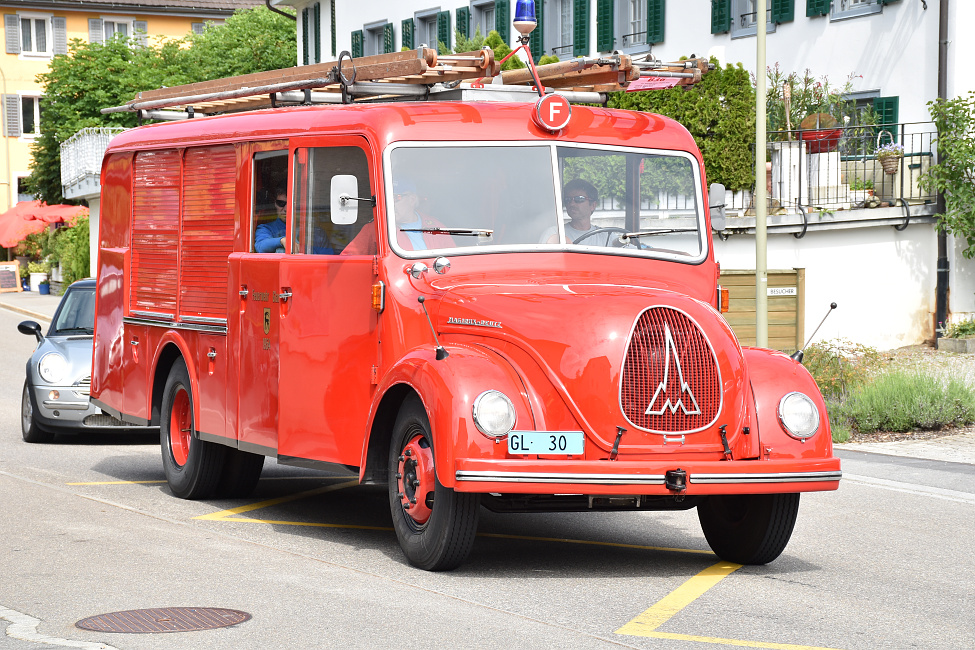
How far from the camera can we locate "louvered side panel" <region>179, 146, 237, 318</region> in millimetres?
10328

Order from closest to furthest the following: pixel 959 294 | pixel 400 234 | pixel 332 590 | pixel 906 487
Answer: pixel 332 590 → pixel 400 234 → pixel 906 487 → pixel 959 294

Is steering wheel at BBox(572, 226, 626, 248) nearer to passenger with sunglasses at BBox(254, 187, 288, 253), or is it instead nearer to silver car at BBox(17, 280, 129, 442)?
passenger with sunglasses at BBox(254, 187, 288, 253)

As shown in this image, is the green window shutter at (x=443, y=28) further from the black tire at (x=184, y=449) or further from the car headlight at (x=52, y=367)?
the black tire at (x=184, y=449)

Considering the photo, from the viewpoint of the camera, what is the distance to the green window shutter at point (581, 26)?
3198 cm

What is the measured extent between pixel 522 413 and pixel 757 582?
5.18 feet

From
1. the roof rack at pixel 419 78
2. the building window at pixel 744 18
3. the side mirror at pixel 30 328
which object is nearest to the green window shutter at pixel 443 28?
the building window at pixel 744 18

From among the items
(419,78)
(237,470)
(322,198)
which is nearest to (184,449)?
(237,470)

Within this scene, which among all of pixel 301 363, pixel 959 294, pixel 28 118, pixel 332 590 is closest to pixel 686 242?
pixel 301 363

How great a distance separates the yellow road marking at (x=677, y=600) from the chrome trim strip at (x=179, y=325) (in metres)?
3.89

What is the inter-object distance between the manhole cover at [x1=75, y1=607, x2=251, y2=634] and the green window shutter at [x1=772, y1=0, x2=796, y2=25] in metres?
22.3

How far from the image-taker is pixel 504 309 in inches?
309

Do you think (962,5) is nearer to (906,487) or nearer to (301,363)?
(906,487)

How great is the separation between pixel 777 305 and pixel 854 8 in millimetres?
9185

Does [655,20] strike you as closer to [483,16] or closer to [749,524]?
[483,16]
